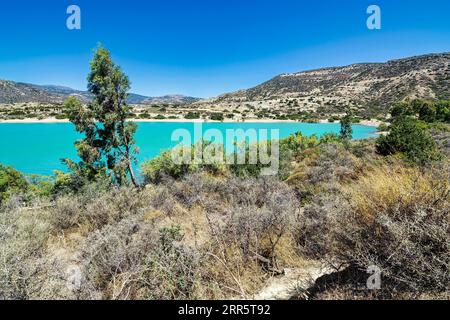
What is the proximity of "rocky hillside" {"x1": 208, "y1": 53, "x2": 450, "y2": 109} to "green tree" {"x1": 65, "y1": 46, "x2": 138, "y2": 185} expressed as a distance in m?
60.9

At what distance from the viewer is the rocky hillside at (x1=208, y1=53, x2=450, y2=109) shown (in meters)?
58.8

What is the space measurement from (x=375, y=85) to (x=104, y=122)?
79.4 meters

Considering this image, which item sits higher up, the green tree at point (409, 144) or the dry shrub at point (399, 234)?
the green tree at point (409, 144)

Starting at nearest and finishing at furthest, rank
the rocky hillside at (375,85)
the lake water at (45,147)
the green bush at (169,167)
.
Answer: the green bush at (169,167) < the lake water at (45,147) < the rocky hillside at (375,85)

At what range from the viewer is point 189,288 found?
9.36 feet

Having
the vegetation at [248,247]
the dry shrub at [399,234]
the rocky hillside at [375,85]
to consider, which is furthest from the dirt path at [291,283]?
the rocky hillside at [375,85]

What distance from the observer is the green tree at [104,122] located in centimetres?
1093

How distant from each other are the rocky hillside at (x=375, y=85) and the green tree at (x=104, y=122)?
200ft

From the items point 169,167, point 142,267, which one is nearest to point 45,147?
point 169,167

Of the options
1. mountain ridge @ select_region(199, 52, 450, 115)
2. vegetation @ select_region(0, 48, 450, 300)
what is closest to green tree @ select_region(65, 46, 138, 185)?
vegetation @ select_region(0, 48, 450, 300)

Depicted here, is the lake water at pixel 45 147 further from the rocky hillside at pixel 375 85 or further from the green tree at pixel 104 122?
the rocky hillside at pixel 375 85

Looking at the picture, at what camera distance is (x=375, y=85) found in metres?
72.9

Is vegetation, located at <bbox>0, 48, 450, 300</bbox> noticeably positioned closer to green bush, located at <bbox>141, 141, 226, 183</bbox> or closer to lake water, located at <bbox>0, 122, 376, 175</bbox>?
green bush, located at <bbox>141, 141, 226, 183</bbox>
